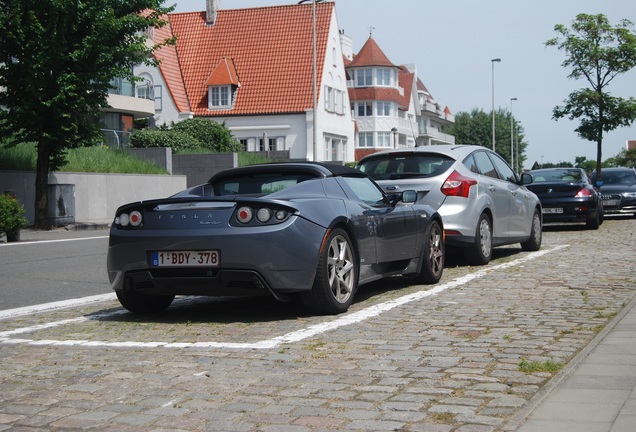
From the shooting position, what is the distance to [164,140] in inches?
1672

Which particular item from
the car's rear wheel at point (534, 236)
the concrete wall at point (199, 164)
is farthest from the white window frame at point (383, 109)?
the car's rear wheel at point (534, 236)

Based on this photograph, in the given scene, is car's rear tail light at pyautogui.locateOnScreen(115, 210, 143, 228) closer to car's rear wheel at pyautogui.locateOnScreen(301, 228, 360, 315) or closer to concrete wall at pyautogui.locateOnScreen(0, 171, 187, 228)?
car's rear wheel at pyautogui.locateOnScreen(301, 228, 360, 315)

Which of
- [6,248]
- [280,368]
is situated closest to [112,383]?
[280,368]

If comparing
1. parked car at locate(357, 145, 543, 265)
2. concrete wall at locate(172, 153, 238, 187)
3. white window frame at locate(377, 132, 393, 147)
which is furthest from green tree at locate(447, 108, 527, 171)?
parked car at locate(357, 145, 543, 265)

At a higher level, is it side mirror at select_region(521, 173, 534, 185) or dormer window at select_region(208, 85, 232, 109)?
dormer window at select_region(208, 85, 232, 109)

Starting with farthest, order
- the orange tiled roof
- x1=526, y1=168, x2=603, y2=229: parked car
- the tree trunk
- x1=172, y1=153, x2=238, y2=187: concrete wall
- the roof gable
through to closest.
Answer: the roof gable, the orange tiled roof, x1=172, y1=153, x2=238, y2=187: concrete wall, the tree trunk, x1=526, y1=168, x2=603, y2=229: parked car

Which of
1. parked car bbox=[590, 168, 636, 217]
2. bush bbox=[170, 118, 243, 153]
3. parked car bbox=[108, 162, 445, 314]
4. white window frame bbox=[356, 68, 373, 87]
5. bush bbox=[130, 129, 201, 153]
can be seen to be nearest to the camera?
parked car bbox=[108, 162, 445, 314]

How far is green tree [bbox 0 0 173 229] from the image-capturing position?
945 inches

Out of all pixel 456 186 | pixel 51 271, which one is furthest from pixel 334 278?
pixel 51 271

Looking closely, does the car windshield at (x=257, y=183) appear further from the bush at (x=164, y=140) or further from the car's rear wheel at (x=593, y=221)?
the bush at (x=164, y=140)

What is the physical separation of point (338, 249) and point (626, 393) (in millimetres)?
3545

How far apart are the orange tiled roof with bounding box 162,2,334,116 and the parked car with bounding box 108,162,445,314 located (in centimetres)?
5160

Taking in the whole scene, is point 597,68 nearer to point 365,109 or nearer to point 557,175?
point 557,175

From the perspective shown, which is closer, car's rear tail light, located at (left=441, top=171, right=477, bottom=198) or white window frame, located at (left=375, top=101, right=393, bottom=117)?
car's rear tail light, located at (left=441, top=171, right=477, bottom=198)
